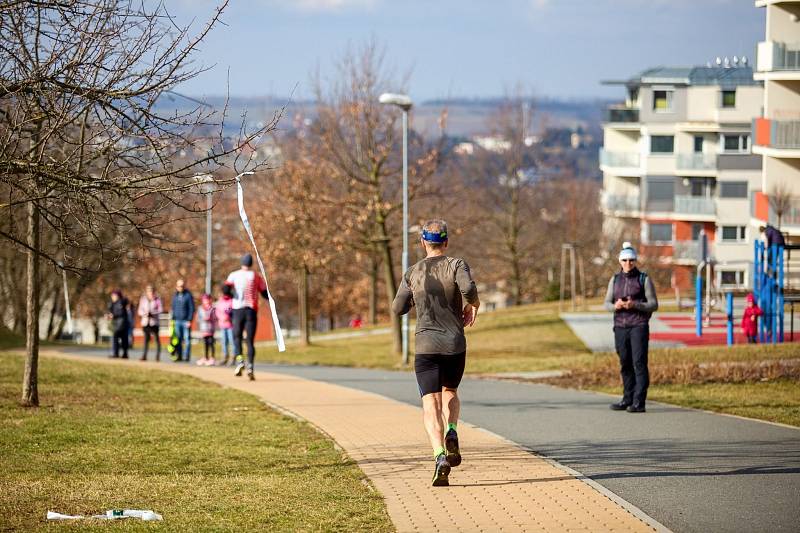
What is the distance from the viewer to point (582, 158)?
192125mm

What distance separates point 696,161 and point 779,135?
2969 centimetres

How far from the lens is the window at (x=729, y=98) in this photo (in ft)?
224

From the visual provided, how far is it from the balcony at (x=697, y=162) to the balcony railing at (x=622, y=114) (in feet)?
23.8

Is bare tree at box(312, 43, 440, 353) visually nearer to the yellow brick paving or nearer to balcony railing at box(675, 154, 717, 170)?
the yellow brick paving

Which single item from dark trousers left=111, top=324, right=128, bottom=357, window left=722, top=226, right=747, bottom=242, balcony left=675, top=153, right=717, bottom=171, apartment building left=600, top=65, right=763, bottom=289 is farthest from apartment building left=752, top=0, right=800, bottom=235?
balcony left=675, top=153, right=717, bottom=171

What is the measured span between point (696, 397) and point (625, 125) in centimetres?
6265

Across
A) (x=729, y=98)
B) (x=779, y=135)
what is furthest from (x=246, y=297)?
(x=729, y=98)

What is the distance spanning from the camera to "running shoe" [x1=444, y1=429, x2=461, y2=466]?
934cm

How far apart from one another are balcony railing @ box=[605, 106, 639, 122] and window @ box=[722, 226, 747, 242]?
1189cm

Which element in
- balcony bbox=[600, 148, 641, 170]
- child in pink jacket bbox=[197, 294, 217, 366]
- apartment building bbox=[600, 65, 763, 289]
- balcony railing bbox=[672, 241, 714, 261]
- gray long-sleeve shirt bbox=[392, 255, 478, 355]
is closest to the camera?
gray long-sleeve shirt bbox=[392, 255, 478, 355]

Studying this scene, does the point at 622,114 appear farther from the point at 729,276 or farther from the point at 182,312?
the point at 182,312

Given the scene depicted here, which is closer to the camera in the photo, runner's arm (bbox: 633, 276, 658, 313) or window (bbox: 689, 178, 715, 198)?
runner's arm (bbox: 633, 276, 658, 313)

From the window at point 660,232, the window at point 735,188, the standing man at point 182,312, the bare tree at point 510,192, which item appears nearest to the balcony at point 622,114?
the bare tree at point 510,192

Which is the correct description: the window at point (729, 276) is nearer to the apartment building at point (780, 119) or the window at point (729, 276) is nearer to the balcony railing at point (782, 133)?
the apartment building at point (780, 119)
